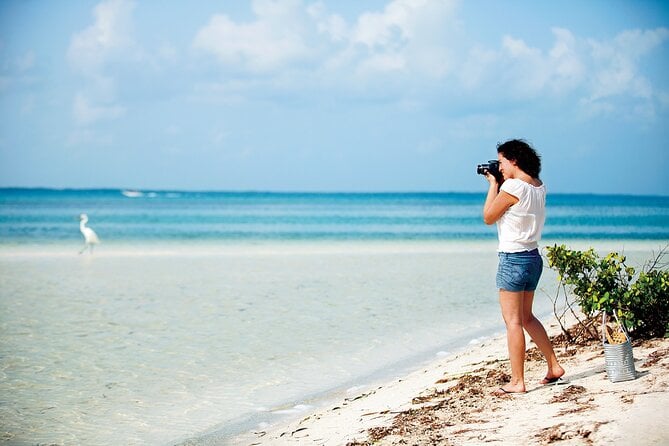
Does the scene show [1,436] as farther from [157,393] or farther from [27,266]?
[27,266]

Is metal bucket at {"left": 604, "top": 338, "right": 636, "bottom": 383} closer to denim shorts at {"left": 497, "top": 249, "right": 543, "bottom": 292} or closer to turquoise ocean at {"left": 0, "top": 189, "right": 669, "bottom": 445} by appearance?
denim shorts at {"left": 497, "top": 249, "right": 543, "bottom": 292}

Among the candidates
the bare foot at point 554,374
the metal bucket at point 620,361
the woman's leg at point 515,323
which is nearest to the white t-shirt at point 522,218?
the woman's leg at point 515,323

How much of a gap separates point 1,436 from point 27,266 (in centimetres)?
1227

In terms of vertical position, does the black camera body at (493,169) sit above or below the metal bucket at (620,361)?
above

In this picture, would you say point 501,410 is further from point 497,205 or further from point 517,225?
point 497,205

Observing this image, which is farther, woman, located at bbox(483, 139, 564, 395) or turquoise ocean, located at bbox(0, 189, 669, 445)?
turquoise ocean, located at bbox(0, 189, 669, 445)

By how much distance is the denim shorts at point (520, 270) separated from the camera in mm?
4594

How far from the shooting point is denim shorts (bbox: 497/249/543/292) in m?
4.59

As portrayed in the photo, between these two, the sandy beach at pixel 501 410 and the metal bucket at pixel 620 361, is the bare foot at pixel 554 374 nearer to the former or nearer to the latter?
the sandy beach at pixel 501 410

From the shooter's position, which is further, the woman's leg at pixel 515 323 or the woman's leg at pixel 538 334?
the woman's leg at pixel 538 334

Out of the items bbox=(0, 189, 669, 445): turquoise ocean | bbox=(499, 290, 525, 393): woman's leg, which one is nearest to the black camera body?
bbox=(499, 290, 525, 393): woman's leg

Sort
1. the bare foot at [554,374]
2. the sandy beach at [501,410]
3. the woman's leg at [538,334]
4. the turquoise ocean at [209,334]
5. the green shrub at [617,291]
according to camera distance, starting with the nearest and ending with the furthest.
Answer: the sandy beach at [501,410] → the woman's leg at [538,334] → the bare foot at [554,374] → the green shrub at [617,291] → the turquoise ocean at [209,334]

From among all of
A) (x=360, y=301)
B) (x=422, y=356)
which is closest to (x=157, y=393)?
(x=422, y=356)

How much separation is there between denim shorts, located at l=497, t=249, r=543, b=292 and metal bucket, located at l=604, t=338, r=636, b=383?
26.3 inches
